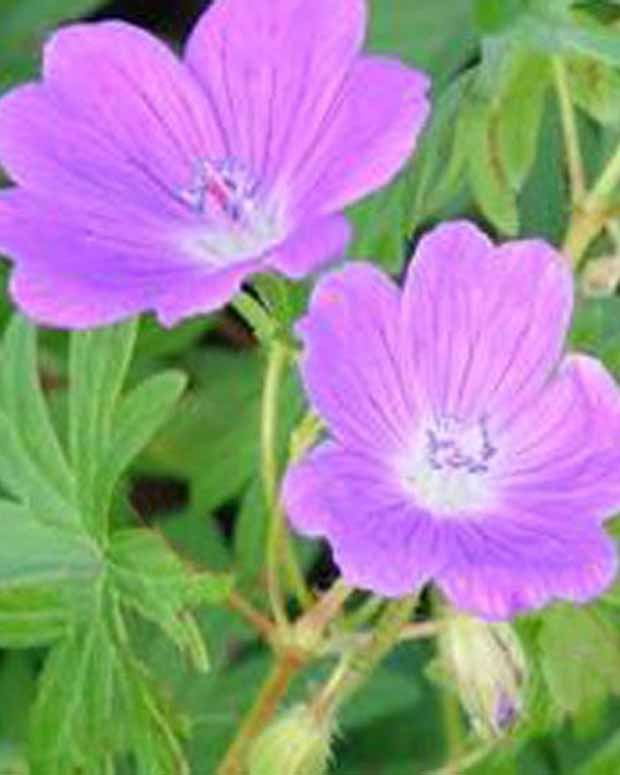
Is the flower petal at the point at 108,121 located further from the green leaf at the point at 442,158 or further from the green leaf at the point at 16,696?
the green leaf at the point at 16,696

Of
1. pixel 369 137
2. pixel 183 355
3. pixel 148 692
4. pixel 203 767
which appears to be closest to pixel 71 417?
pixel 148 692

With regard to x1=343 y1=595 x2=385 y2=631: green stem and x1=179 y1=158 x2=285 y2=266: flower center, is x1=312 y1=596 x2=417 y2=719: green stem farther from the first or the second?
x1=179 y1=158 x2=285 y2=266: flower center

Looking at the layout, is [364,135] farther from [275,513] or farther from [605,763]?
[605,763]

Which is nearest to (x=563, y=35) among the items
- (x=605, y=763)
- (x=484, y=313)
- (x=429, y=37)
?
(x=484, y=313)

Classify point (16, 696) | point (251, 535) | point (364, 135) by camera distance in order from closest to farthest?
1. point (364, 135)
2. point (251, 535)
3. point (16, 696)

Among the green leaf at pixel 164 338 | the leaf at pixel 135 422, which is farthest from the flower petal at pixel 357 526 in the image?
the green leaf at pixel 164 338
